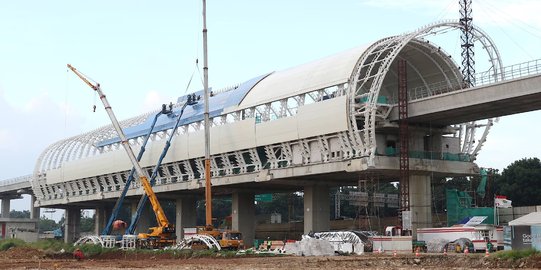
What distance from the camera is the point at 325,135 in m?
62.8

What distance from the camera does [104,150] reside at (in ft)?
325

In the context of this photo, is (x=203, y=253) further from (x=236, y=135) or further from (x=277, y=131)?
(x=236, y=135)

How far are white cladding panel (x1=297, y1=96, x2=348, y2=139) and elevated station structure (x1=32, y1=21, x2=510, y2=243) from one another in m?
0.09

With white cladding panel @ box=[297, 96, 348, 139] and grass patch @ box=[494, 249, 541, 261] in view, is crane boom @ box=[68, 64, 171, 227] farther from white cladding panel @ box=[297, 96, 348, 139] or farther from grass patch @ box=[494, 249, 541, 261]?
grass patch @ box=[494, 249, 541, 261]

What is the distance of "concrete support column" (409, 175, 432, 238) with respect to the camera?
6138 centimetres

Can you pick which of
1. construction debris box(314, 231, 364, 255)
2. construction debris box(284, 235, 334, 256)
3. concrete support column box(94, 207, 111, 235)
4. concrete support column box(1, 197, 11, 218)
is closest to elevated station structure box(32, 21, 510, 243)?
construction debris box(314, 231, 364, 255)

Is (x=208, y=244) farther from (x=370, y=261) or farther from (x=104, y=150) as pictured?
(x=104, y=150)

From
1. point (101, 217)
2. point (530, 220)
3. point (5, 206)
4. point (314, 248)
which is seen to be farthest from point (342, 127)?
point (5, 206)

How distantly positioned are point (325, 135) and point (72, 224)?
244ft

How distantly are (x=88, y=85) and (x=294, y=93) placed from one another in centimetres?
2880

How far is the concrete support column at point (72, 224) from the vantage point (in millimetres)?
123238

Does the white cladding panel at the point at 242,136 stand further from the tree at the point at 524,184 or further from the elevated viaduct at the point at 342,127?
the tree at the point at 524,184

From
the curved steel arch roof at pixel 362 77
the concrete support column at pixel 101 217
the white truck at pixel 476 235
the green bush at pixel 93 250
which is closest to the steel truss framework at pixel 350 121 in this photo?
the curved steel arch roof at pixel 362 77

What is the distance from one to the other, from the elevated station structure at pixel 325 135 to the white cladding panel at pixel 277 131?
9 centimetres
